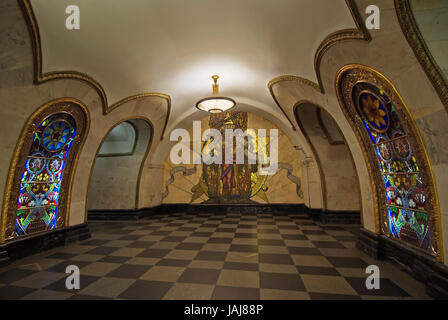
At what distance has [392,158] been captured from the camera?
2605 mm

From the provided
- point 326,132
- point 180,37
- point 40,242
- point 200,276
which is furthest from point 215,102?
point 40,242

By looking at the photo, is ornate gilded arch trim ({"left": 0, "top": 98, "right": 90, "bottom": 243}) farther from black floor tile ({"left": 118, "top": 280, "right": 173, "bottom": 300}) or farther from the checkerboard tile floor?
black floor tile ({"left": 118, "top": 280, "right": 173, "bottom": 300})

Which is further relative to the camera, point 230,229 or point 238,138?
point 238,138

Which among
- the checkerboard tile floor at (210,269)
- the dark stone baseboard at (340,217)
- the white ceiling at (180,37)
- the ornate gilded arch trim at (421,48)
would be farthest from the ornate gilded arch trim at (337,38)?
the dark stone baseboard at (340,217)

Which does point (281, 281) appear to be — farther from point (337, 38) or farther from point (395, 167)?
point (337, 38)

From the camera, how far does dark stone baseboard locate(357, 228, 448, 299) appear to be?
6.09 feet

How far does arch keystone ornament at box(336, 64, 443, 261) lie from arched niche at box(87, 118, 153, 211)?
17.1 ft

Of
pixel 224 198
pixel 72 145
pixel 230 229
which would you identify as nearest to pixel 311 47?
pixel 230 229

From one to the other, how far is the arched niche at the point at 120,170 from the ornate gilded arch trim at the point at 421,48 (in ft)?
18.8

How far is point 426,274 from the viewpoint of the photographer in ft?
6.86

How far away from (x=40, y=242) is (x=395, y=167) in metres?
5.53

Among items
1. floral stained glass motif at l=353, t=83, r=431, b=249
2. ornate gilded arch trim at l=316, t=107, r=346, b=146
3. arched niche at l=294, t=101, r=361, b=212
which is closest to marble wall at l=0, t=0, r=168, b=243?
ornate gilded arch trim at l=316, t=107, r=346, b=146
